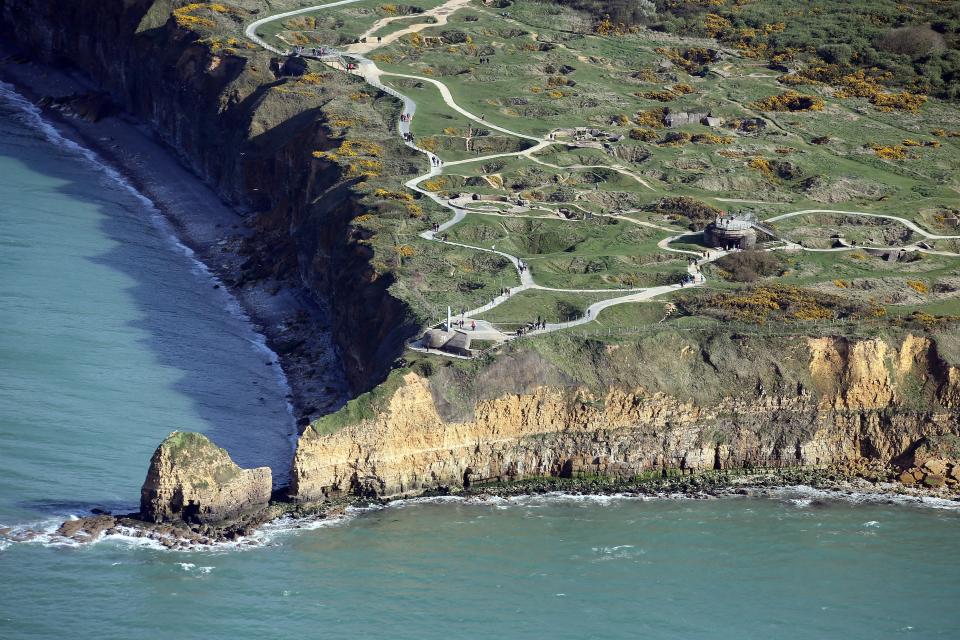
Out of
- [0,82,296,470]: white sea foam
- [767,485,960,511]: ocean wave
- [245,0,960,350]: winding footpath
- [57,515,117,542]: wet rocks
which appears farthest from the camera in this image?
[0,82,296,470]: white sea foam

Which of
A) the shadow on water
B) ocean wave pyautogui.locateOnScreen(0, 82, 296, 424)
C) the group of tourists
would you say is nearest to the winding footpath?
the group of tourists

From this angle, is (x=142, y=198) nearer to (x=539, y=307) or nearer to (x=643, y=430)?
(x=539, y=307)

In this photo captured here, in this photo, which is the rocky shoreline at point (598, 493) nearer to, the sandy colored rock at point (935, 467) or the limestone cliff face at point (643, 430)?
the limestone cliff face at point (643, 430)

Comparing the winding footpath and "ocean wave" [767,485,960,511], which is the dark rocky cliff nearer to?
the winding footpath

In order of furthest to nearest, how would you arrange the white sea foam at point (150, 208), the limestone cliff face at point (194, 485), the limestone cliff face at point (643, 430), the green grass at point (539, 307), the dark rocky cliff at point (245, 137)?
the white sea foam at point (150, 208), the dark rocky cliff at point (245, 137), the green grass at point (539, 307), the limestone cliff face at point (643, 430), the limestone cliff face at point (194, 485)

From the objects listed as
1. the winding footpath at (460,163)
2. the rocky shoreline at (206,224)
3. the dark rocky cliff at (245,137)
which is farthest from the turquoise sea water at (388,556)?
the winding footpath at (460,163)

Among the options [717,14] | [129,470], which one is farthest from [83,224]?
[717,14]
